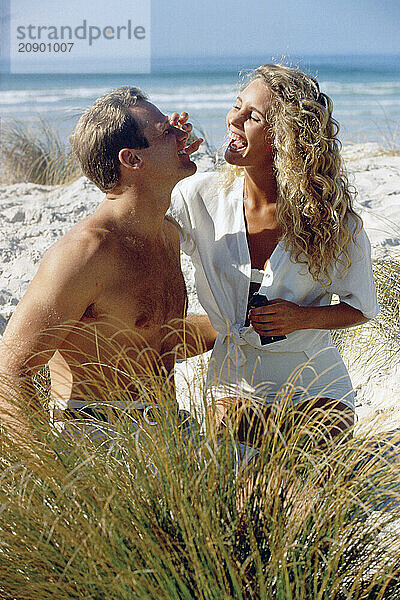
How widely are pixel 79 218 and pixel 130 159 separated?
3029 millimetres

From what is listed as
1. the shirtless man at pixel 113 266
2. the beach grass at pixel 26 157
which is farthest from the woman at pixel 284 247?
the beach grass at pixel 26 157

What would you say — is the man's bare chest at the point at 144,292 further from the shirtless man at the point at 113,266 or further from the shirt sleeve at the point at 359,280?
the shirt sleeve at the point at 359,280

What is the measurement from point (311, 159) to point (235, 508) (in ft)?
4.11

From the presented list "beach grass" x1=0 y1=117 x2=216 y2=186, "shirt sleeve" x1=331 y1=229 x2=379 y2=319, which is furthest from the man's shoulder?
"beach grass" x1=0 y1=117 x2=216 y2=186

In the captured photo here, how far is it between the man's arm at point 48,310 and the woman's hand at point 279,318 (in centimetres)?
54

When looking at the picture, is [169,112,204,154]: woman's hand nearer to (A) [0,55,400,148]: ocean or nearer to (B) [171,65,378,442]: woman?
(B) [171,65,378,442]: woman

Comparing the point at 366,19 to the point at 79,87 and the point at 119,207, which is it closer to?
the point at 79,87

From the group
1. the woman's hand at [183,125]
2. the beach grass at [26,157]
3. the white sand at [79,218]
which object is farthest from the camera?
the beach grass at [26,157]

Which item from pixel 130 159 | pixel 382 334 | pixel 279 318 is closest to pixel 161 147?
pixel 130 159

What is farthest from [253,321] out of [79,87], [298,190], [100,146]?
[79,87]

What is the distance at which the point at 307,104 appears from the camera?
2232mm

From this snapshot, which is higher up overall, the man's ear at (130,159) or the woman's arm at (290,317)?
the man's ear at (130,159)

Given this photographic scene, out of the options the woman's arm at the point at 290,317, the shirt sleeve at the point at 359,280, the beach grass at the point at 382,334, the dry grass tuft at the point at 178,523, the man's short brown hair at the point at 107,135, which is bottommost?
the beach grass at the point at 382,334

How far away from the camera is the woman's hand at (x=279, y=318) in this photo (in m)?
2.16
